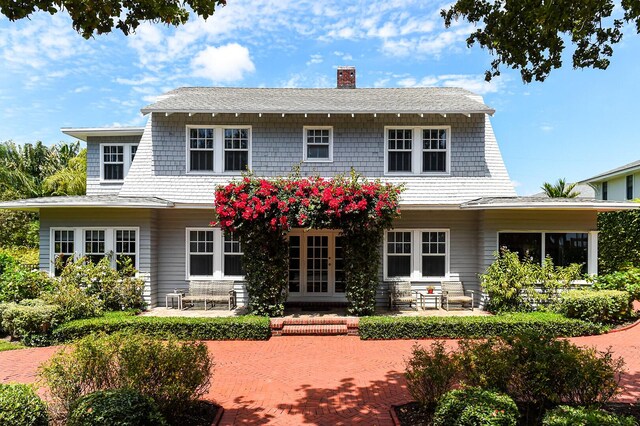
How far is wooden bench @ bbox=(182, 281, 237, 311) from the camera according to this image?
486 inches

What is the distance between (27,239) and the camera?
79.7 feet

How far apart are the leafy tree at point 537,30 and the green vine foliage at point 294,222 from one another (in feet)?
14.2

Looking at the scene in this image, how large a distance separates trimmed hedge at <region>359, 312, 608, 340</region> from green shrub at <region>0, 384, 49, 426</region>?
6962mm

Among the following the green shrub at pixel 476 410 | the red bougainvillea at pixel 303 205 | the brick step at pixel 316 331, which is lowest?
the brick step at pixel 316 331

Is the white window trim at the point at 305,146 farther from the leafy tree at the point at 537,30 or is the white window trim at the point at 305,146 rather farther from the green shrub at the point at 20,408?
the green shrub at the point at 20,408

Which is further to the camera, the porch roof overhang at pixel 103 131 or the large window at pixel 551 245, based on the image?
the porch roof overhang at pixel 103 131

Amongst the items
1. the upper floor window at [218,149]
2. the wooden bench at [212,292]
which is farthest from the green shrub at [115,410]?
the upper floor window at [218,149]

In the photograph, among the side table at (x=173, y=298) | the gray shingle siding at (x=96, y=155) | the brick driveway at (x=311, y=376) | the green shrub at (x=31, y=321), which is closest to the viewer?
the brick driveway at (x=311, y=376)

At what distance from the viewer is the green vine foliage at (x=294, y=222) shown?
1045 centimetres

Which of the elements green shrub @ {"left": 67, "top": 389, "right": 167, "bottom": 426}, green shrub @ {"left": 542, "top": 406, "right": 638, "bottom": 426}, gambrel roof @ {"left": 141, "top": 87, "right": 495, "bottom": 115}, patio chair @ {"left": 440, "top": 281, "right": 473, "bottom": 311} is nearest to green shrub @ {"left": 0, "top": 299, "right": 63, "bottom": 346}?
green shrub @ {"left": 67, "top": 389, "right": 167, "bottom": 426}

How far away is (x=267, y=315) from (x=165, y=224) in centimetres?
493

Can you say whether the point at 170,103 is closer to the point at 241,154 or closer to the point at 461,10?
the point at 241,154

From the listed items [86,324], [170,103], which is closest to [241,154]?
[170,103]

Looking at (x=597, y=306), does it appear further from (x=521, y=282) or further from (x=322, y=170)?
(x=322, y=170)
